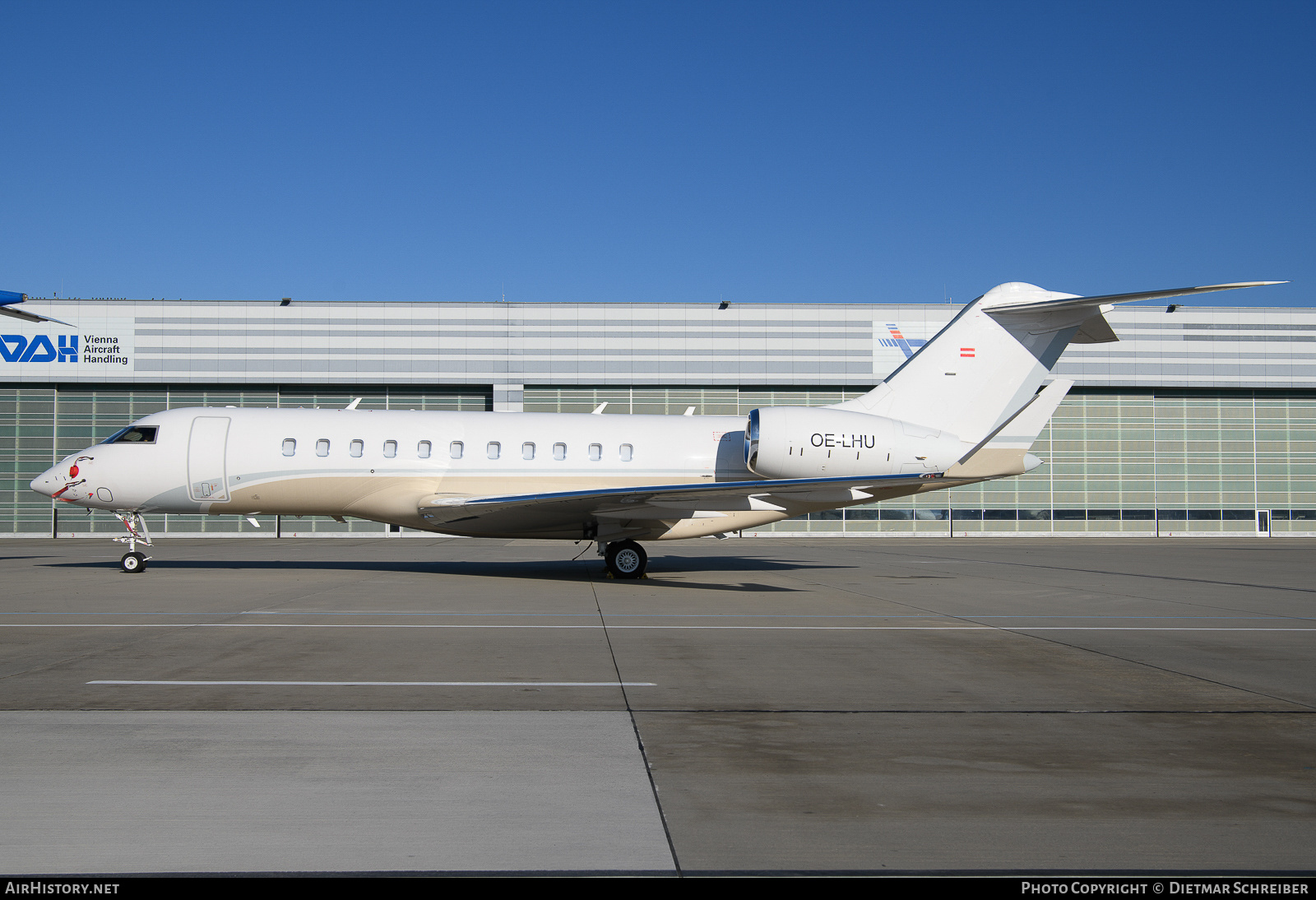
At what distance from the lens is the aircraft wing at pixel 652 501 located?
15.8m

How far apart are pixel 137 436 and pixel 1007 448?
17383 millimetres

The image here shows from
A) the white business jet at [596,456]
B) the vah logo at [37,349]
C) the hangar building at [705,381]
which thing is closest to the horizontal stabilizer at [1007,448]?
the white business jet at [596,456]

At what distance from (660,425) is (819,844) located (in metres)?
15.1

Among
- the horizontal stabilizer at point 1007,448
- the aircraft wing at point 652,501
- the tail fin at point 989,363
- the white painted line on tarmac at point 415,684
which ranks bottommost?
the white painted line on tarmac at point 415,684

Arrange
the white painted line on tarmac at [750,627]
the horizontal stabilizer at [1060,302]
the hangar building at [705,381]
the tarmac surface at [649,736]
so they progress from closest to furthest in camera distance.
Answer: the tarmac surface at [649,736], the white painted line on tarmac at [750,627], the horizontal stabilizer at [1060,302], the hangar building at [705,381]

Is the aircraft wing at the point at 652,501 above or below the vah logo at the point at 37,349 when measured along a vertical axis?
below

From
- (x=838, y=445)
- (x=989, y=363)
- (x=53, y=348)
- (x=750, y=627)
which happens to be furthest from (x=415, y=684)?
(x=53, y=348)

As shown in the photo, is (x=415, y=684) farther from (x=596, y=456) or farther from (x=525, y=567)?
(x=525, y=567)

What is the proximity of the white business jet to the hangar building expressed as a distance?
764 inches

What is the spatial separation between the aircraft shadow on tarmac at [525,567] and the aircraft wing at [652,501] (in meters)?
1.24

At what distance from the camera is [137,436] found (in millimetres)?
17859

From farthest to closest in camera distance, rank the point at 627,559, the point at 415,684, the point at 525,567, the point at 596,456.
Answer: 1. the point at 525,567
2. the point at 596,456
3. the point at 627,559
4. the point at 415,684

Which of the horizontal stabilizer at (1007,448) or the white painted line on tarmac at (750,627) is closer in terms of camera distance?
the white painted line on tarmac at (750,627)

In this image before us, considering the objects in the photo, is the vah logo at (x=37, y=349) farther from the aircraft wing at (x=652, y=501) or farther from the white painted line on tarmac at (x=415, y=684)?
the white painted line on tarmac at (x=415, y=684)
